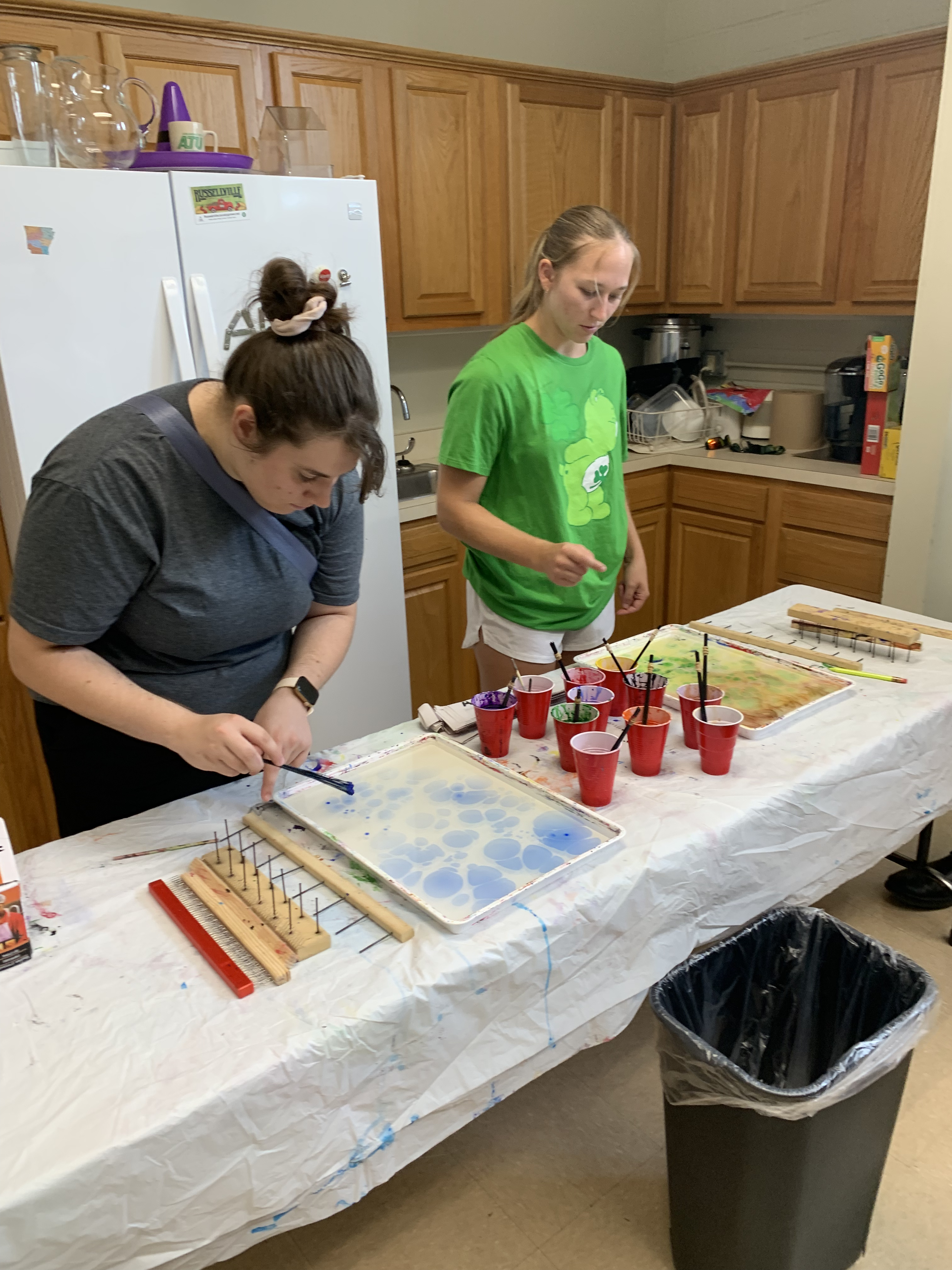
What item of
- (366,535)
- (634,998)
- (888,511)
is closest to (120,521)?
(634,998)

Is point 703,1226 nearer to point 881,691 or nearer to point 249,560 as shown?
point 881,691

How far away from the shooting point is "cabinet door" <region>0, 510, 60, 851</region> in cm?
214

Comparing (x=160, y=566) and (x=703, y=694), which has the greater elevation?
(x=160, y=566)

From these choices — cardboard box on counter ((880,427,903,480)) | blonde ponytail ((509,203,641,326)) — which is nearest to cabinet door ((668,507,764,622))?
cardboard box on counter ((880,427,903,480))

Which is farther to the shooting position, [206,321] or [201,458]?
[206,321]

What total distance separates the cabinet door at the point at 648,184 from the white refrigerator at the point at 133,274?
1317 mm

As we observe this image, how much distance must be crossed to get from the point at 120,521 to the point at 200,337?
1180 mm

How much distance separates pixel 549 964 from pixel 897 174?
8.75 feet

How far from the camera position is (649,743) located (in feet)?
4.12

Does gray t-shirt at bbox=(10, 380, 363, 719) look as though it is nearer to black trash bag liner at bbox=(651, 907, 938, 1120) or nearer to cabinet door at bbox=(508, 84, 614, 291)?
black trash bag liner at bbox=(651, 907, 938, 1120)

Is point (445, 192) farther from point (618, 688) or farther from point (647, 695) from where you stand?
point (647, 695)

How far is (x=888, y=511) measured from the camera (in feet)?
8.98

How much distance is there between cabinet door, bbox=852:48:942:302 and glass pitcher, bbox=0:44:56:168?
2237 millimetres

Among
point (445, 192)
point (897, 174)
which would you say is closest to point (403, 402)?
point (445, 192)
